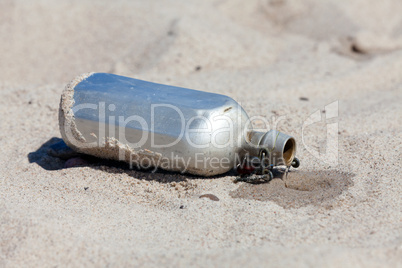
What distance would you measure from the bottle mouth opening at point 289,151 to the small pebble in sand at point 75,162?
1.39 m

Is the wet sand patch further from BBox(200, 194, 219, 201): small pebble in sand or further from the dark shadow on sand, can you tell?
the dark shadow on sand

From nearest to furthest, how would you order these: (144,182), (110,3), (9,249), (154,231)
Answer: (9,249), (154,231), (144,182), (110,3)

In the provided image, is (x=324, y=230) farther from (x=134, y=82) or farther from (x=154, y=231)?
(x=134, y=82)

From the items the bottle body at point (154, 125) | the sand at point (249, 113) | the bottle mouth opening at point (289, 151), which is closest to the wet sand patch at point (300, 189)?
the sand at point (249, 113)

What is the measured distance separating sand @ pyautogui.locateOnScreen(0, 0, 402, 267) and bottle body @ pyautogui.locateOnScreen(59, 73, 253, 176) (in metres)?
0.20

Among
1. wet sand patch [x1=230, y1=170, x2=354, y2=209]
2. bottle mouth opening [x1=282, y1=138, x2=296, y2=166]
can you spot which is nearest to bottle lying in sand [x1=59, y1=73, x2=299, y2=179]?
bottle mouth opening [x1=282, y1=138, x2=296, y2=166]

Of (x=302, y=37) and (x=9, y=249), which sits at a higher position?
(x=302, y=37)

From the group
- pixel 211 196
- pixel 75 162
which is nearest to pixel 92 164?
pixel 75 162

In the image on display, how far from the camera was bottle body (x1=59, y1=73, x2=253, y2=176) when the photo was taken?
9.61 feet

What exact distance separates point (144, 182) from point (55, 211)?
62cm

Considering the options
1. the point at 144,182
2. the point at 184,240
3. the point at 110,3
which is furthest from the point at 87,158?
the point at 110,3

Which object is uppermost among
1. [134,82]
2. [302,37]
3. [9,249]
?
[302,37]

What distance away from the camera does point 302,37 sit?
21.8ft

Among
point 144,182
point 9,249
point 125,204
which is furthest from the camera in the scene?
point 144,182
